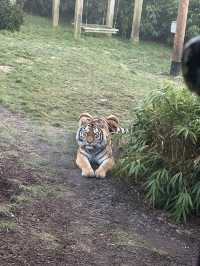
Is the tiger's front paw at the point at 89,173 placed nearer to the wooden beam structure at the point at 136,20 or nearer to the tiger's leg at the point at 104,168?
the tiger's leg at the point at 104,168

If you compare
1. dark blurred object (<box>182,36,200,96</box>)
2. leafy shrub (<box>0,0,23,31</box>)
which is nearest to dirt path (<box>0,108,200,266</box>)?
dark blurred object (<box>182,36,200,96</box>)

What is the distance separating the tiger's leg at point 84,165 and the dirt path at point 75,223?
0.25 ft

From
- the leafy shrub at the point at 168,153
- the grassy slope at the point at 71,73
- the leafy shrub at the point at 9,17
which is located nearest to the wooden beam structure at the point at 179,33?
the grassy slope at the point at 71,73

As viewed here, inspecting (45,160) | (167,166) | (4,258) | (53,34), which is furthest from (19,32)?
(4,258)

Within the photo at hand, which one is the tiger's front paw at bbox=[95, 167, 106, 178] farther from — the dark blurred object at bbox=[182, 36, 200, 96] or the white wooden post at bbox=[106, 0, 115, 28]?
the white wooden post at bbox=[106, 0, 115, 28]

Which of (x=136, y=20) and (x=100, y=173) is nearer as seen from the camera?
(x=100, y=173)

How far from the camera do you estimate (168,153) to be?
14.7 feet

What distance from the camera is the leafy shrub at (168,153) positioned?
13.8ft

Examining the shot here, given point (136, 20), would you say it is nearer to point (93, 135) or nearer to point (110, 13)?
point (110, 13)

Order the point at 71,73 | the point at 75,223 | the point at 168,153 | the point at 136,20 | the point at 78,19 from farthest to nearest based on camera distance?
1. the point at 136,20
2. the point at 78,19
3. the point at 71,73
4. the point at 168,153
5. the point at 75,223

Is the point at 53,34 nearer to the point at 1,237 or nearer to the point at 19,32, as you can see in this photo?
the point at 19,32

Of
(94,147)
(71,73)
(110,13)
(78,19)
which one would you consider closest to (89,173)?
(94,147)

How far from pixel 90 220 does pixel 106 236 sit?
11.4 inches

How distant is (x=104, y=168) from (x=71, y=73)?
5.10 meters
